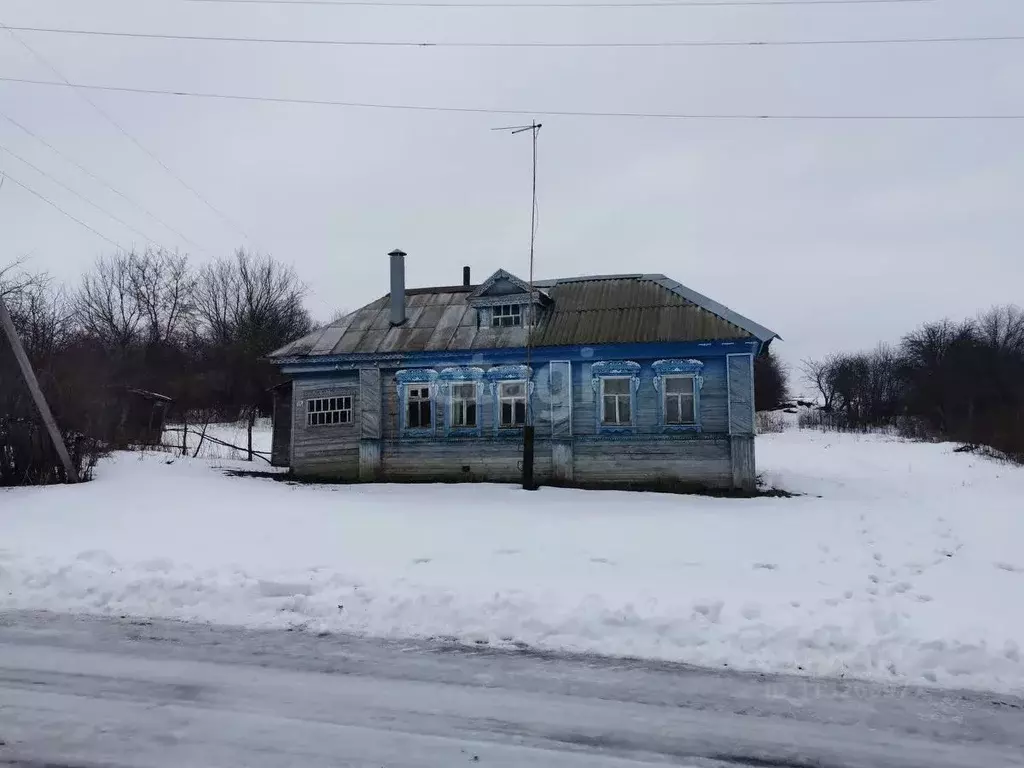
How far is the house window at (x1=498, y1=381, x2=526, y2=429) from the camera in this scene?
18844 mm

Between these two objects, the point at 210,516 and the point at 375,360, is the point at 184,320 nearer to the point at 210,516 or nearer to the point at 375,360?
the point at 375,360

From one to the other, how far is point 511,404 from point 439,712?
14.1 meters

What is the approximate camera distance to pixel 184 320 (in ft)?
172

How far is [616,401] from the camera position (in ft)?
59.8

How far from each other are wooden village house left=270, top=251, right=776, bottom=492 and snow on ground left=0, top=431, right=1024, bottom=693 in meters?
1.91

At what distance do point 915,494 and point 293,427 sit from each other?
1639 cm

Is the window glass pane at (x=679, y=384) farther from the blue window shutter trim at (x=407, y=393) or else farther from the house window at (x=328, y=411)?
the house window at (x=328, y=411)

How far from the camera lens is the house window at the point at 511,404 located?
18.8m

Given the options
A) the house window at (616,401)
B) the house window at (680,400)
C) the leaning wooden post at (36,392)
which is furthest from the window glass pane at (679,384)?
the leaning wooden post at (36,392)

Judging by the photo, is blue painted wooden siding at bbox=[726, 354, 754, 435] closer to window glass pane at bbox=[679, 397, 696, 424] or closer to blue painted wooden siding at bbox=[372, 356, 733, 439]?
blue painted wooden siding at bbox=[372, 356, 733, 439]

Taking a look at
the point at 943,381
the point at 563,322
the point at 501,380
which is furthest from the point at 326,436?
the point at 943,381

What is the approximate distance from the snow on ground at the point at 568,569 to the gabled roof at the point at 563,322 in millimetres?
4147

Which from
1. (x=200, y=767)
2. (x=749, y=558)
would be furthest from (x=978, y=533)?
(x=200, y=767)

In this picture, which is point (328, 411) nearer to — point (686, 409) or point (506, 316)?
point (506, 316)
